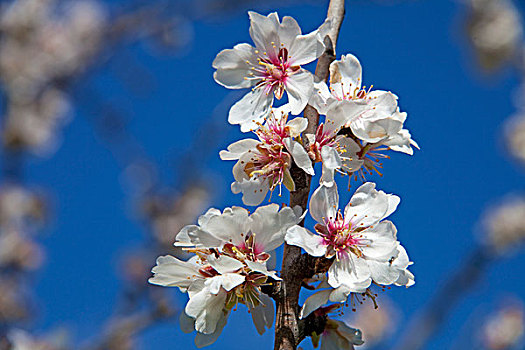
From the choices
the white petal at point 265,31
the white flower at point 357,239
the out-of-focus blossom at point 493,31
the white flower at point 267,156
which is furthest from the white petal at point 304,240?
the out-of-focus blossom at point 493,31

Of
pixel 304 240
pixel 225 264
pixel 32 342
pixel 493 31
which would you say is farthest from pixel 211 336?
pixel 493 31

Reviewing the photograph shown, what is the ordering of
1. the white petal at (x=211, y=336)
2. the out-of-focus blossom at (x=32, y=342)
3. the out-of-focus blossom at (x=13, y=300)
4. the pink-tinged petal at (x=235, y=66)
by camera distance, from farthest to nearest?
the out-of-focus blossom at (x=13, y=300)
the out-of-focus blossom at (x=32, y=342)
the pink-tinged petal at (x=235, y=66)
the white petal at (x=211, y=336)

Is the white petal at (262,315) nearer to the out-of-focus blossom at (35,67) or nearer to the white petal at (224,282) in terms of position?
the white petal at (224,282)

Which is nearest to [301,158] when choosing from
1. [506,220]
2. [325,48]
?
[325,48]

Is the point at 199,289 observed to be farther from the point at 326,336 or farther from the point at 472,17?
the point at 472,17

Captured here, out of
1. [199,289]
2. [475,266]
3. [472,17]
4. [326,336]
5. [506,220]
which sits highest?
[472,17]
